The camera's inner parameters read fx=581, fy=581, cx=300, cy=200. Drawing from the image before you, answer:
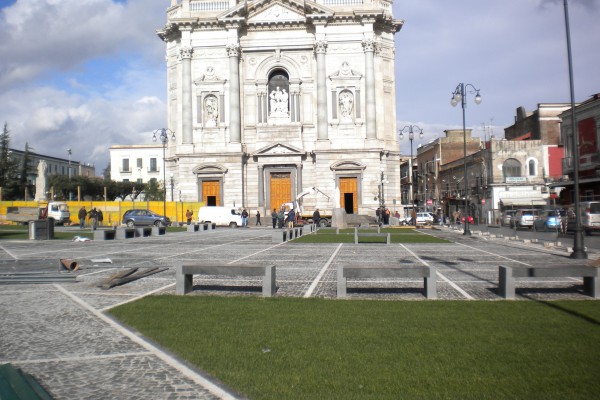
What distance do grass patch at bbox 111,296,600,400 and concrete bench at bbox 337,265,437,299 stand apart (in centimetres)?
66

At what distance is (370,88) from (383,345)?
44.6 m

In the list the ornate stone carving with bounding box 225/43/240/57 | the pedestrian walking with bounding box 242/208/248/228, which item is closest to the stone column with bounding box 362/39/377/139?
the ornate stone carving with bounding box 225/43/240/57

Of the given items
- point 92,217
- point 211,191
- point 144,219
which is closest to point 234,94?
point 211,191

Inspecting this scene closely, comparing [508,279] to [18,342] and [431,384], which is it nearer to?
[431,384]

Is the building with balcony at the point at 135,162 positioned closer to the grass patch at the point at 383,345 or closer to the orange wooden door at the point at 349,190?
the orange wooden door at the point at 349,190

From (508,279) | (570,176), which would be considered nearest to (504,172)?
(570,176)

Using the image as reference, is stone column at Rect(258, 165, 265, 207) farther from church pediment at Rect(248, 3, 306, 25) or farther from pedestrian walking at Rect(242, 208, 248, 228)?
church pediment at Rect(248, 3, 306, 25)

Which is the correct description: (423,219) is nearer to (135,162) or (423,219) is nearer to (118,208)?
(118,208)

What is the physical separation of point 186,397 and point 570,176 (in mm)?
46699

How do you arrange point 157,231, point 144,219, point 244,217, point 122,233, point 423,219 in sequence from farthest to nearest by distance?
1. point 423,219
2. point 244,217
3. point 144,219
4. point 157,231
5. point 122,233

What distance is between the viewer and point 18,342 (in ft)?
22.6

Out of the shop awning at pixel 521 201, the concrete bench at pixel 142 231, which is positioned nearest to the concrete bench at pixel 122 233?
the concrete bench at pixel 142 231

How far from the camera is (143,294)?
10.5 meters

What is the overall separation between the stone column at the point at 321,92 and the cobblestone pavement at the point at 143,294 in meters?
28.2
